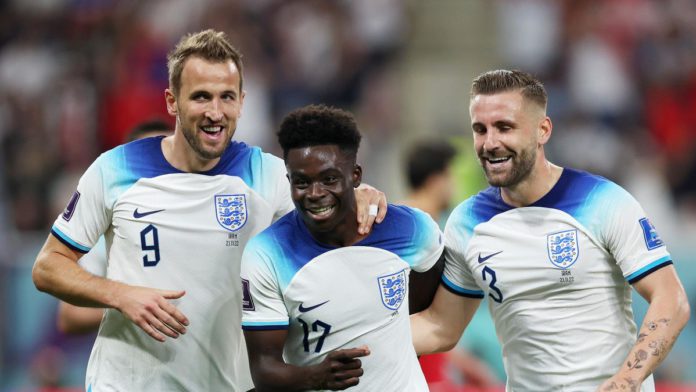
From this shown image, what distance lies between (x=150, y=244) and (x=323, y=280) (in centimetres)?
89

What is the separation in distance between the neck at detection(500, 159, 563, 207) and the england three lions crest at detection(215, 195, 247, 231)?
1192 mm

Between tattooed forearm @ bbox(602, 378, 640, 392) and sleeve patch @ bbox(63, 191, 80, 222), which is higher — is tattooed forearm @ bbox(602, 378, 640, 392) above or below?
below

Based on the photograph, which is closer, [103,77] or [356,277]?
[356,277]

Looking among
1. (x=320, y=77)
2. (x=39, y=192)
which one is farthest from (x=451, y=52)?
(x=39, y=192)

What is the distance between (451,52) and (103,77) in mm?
4081

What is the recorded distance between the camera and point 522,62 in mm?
13125

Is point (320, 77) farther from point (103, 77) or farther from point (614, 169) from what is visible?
point (614, 169)

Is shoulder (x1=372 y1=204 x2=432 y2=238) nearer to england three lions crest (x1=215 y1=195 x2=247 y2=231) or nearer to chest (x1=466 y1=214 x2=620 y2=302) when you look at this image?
chest (x1=466 y1=214 x2=620 y2=302)

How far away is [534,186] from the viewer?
16.5 ft

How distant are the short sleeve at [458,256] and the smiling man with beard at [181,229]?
0.83 metres

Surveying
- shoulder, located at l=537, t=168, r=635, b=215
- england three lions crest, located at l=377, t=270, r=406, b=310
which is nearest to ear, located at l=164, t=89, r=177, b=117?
england three lions crest, located at l=377, t=270, r=406, b=310

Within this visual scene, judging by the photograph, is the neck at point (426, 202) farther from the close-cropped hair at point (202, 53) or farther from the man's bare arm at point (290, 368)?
the man's bare arm at point (290, 368)

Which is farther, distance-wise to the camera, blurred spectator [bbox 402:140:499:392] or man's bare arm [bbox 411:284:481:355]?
blurred spectator [bbox 402:140:499:392]

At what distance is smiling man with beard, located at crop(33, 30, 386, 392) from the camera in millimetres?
5070
